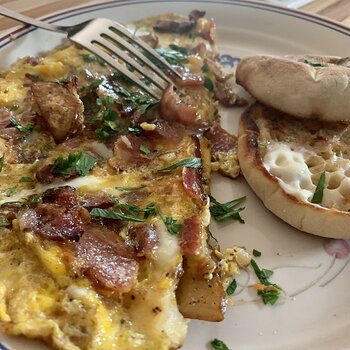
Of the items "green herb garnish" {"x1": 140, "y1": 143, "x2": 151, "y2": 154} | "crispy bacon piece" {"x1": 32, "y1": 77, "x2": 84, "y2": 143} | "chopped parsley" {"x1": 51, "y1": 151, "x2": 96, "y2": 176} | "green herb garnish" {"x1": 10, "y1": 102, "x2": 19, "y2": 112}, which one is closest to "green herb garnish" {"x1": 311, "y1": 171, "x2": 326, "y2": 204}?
"green herb garnish" {"x1": 140, "y1": 143, "x2": 151, "y2": 154}

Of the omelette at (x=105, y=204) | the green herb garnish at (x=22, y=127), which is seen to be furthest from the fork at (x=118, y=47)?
the green herb garnish at (x=22, y=127)

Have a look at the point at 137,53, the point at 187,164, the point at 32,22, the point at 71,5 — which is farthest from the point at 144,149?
the point at 71,5

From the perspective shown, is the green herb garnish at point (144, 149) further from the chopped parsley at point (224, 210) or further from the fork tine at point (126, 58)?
the fork tine at point (126, 58)

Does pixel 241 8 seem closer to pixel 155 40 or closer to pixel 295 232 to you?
pixel 155 40

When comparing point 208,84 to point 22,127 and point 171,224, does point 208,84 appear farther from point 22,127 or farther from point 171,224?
point 171,224

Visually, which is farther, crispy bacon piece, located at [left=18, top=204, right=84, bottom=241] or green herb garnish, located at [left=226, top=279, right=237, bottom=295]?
green herb garnish, located at [left=226, top=279, right=237, bottom=295]

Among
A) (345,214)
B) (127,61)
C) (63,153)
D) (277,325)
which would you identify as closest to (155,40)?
(127,61)

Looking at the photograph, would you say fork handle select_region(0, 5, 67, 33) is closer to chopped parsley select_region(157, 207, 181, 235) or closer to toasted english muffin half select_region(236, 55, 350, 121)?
toasted english muffin half select_region(236, 55, 350, 121)
